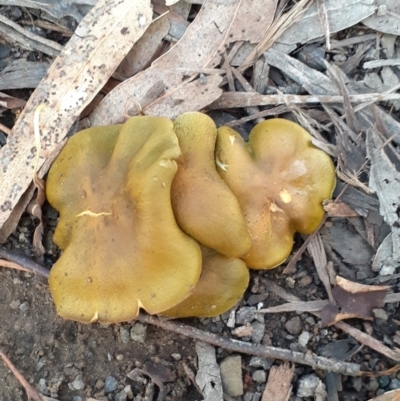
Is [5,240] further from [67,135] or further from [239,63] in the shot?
[239,63]

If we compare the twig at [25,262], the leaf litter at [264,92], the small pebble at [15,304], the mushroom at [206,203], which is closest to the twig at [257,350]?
the leaf litter at [264,92]

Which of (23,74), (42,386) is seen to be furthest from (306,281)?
(23,74)

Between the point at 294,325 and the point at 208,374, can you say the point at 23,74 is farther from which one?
the point at 294,325

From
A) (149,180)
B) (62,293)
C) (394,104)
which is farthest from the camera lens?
(394,104)

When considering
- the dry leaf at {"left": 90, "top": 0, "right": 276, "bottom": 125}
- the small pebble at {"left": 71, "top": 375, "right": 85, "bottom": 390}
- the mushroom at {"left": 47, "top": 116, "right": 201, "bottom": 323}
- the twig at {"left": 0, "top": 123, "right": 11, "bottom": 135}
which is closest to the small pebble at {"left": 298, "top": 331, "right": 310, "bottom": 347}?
the mushroom at {"left": 47, "top": 116, "right": 201, "bottom": 323}

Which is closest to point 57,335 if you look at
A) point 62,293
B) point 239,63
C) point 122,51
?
point 62,293

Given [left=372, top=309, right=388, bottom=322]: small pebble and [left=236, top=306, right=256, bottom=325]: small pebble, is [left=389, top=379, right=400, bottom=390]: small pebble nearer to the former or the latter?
[left=372, top=309, right=388, bottom=322]: small pebble

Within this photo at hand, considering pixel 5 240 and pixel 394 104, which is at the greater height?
pixel 5 240
